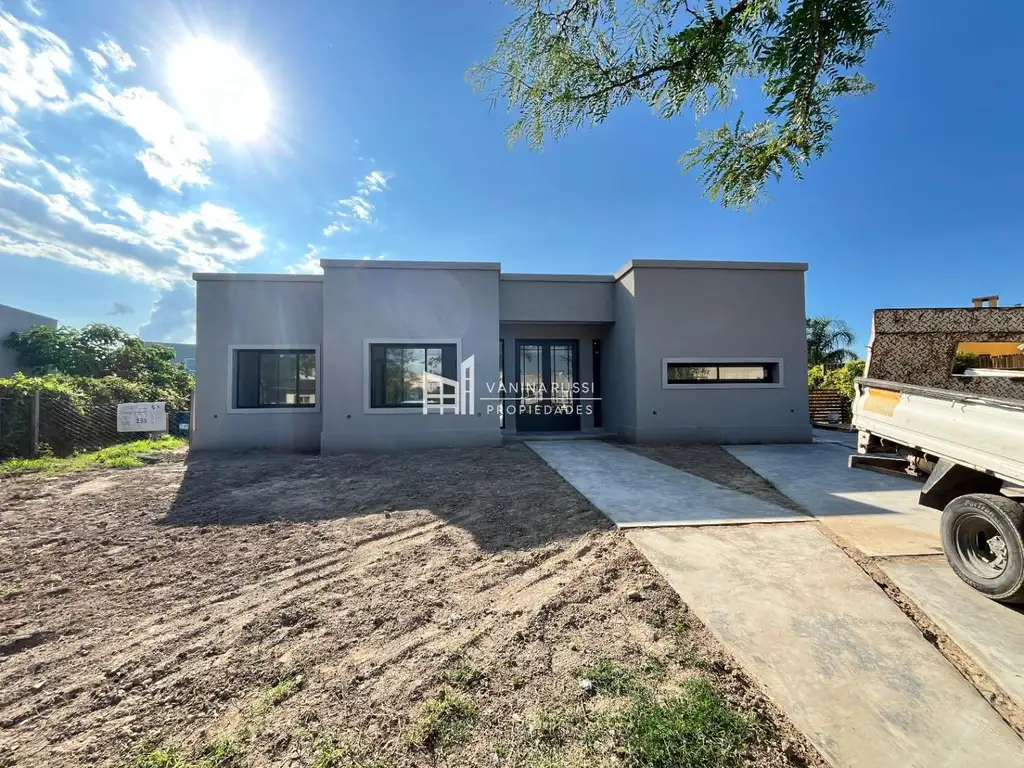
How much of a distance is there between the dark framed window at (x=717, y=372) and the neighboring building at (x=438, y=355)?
0.09ft

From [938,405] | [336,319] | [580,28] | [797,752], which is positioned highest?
[580,28]

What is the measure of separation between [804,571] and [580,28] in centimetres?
411

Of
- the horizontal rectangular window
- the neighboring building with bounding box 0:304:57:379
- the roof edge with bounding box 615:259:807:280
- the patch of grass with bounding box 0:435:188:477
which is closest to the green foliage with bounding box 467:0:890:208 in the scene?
the horizontal rectangular window

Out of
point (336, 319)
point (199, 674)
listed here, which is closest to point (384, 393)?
point (336, 319)

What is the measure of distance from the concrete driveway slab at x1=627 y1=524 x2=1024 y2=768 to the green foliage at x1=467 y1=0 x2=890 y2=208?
294cm

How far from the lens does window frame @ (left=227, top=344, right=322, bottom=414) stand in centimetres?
848

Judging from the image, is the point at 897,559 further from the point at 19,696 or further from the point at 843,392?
the point at 843,392

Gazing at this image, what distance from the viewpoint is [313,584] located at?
9.64 feet

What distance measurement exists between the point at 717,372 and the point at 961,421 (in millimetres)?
5881

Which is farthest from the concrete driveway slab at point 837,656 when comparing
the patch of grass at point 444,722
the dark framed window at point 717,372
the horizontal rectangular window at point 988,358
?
the dark framed window at point 717,372

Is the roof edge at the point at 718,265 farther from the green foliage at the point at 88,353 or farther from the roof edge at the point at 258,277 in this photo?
the green foliage at the point at 88,353

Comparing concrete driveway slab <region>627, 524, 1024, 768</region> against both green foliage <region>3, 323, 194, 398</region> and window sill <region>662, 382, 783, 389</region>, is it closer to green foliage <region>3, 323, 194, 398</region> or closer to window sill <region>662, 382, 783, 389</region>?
window sill <region>662, 382, 783, 389</region>

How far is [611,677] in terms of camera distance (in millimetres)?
1977

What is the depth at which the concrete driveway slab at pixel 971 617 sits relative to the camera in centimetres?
206
